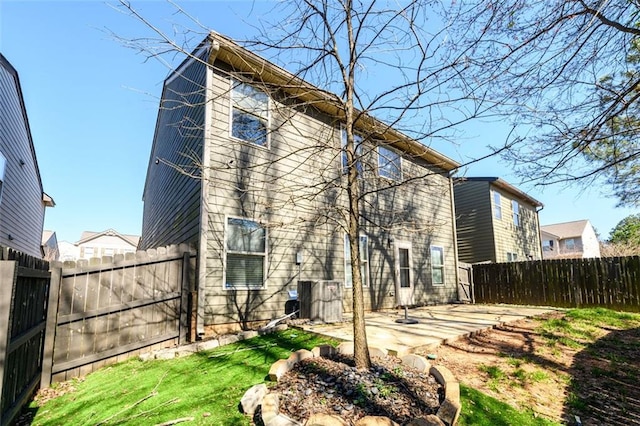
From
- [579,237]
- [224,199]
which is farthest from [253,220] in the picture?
[579,237]

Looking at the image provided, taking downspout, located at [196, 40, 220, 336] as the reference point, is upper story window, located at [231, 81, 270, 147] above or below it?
above

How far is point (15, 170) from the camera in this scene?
35.2 feet

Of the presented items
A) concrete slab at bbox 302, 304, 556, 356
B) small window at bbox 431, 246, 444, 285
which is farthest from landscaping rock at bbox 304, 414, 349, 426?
small window at bbox 431, 246, 444, 285

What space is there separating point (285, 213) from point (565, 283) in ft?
31.0

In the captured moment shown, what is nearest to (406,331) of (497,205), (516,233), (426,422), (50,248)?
(426,422)

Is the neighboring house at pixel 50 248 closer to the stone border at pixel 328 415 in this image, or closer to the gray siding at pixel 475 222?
the stone border at pixel 328 415

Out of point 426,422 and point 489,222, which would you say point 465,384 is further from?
point 489,222

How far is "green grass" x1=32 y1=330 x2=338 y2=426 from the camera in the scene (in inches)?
113

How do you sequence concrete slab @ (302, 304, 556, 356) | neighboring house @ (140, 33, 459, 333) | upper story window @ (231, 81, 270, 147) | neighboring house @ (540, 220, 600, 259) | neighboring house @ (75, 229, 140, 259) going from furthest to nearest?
neighboring house @ (75, 229, 140, 259) → neighboring house @ (540, 220, 600, 259) → upper story window @ (231, 81, 270, 147) → neighboring house @ (140, 33, 459, 333) → concrete slab @ (302, 304, 556, 356)

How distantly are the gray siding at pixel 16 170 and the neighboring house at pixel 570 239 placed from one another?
42968 mm

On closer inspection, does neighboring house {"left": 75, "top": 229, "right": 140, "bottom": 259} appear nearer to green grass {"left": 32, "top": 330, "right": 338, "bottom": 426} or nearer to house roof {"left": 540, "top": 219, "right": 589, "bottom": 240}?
green grass {"left": 32, "top": 330, "right": 338, "bottom": 426}

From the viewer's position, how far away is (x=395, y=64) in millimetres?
3273

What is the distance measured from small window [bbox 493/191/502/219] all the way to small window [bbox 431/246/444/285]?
248 inches

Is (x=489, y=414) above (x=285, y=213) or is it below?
below
